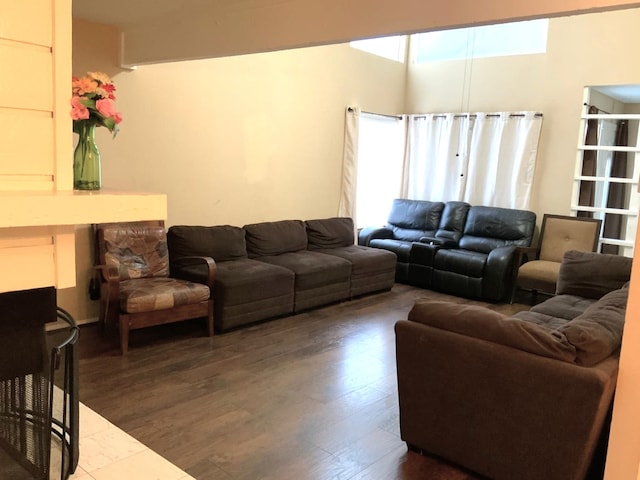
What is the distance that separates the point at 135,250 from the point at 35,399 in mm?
2404

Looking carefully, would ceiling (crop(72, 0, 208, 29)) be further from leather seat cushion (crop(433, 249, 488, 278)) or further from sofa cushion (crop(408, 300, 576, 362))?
leather seat cushion (crop(433, 249, 488, 278))

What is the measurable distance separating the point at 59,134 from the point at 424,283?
16.7 ft

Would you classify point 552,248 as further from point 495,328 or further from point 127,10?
point 127,10

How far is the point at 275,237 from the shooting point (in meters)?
5.31

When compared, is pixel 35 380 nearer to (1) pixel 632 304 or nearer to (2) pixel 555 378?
(2) pixel 555 378

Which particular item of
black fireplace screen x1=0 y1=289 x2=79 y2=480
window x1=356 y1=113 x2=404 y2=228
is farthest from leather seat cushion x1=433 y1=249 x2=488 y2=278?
black fireplace screen x1=0 y1=289 x2=79 y2=480

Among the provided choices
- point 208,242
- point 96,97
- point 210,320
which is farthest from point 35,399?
point 208,242

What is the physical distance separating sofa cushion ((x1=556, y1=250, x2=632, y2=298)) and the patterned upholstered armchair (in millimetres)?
2869

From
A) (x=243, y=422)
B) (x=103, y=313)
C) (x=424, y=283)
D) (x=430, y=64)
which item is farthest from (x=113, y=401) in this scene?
(x=430, y=64)

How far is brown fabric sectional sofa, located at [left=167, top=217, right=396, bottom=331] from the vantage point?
4320mm

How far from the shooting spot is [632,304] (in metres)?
1.89

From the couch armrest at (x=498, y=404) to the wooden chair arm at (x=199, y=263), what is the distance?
2.05 meters

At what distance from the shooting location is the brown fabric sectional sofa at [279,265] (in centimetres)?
432

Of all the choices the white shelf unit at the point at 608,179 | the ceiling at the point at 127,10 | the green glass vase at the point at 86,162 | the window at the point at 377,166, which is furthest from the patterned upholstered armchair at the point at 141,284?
the white shelf unit at the point at 608,179
